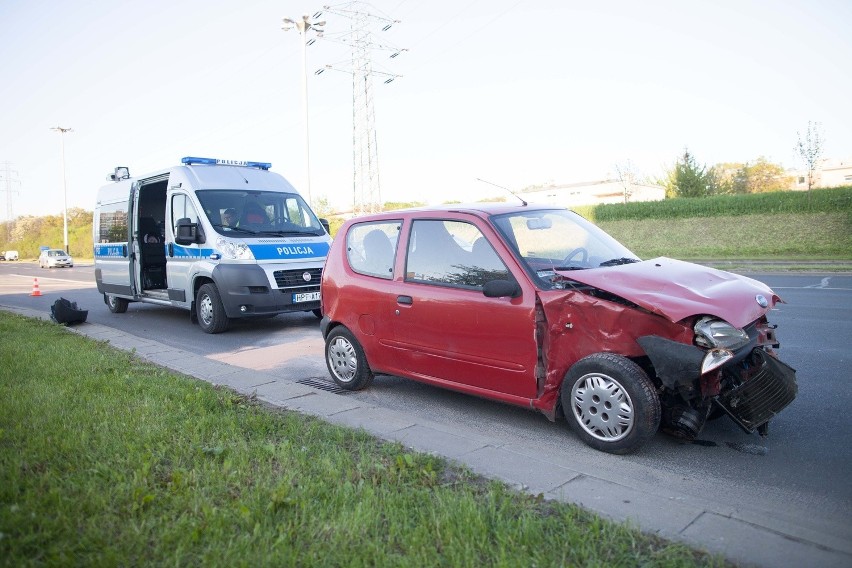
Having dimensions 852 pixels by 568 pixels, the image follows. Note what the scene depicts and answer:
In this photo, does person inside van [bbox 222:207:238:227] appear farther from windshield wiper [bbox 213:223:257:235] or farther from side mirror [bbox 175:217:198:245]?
side mirror [bbox 175:217:198:245]

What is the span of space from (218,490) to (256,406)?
1909mm

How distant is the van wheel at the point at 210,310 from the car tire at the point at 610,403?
7.18m

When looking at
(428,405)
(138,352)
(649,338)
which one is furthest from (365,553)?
(138,352)

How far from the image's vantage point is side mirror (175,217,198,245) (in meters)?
10.4

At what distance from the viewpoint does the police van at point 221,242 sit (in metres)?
10.2

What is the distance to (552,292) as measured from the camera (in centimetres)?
465

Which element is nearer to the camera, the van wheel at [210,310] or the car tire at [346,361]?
the car tire at [346,361]

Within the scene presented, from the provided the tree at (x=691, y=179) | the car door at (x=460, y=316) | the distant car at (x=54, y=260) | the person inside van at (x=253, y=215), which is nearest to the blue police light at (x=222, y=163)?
the person inside van at (x=253, y=215)

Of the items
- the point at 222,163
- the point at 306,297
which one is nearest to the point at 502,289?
the point at 306,297

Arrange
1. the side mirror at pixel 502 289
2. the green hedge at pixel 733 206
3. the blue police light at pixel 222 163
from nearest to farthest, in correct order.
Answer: the side mirror at pixel 502 289 < the blue police light at pixel 222 163 < the green hedge at pixel 733 206

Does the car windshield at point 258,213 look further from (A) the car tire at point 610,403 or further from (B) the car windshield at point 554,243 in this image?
(A) the car tire at point 610,403

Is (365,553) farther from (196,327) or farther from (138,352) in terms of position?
(196,327)

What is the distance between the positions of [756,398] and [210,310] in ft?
27.8

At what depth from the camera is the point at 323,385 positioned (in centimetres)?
677
